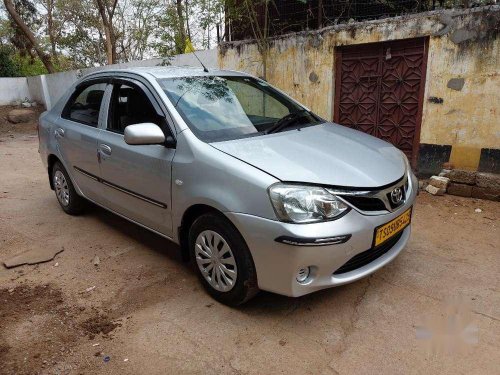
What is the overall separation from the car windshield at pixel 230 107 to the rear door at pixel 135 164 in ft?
0.75

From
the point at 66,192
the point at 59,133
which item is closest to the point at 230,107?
the point at 59,133

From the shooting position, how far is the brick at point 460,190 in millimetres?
4977

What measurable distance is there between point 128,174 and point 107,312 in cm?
111

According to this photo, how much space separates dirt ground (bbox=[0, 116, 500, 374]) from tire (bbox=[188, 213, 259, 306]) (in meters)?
0.14

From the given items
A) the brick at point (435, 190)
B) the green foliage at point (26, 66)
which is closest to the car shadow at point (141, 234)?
the brick at point (435, 190)

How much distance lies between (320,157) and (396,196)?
22.6 inches

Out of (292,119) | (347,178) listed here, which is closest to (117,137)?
(292,119)

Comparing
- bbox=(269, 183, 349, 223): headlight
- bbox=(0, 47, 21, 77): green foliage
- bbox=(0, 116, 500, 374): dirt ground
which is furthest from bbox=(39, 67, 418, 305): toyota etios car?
bbox=(0, 47, 21, 77): green foliage

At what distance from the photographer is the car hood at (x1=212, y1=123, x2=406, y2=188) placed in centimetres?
243

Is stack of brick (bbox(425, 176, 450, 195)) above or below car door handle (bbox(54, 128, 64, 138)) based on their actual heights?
below

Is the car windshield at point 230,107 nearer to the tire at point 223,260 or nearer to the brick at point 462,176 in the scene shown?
the tire at point 223,260

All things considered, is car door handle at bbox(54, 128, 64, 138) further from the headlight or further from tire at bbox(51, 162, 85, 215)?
the headlight

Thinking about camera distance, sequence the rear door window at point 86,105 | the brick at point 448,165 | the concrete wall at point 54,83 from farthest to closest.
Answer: the concrete wall at point 54,83 < the brick at point 448,165 < the rear door window at point 86,105

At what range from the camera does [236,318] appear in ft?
8.72
